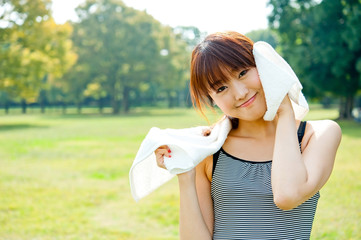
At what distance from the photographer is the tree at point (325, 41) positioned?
886 inches

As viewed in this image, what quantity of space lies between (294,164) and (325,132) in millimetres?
247

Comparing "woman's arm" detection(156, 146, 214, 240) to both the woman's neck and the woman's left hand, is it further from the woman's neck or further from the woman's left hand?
the woman's left hand

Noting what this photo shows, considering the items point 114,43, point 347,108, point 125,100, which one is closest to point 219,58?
point 347,108

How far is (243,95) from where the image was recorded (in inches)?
65.8

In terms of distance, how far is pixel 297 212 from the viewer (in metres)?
1.72

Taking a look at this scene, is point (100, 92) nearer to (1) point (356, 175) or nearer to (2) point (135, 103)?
(2) point (135, 103)

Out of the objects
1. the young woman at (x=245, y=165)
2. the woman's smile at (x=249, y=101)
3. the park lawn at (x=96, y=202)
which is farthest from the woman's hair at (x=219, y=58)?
the park lawn at (x=96, y=202)

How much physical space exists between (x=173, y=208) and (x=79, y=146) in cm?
882

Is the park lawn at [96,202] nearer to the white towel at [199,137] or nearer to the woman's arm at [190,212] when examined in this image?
the white towel at [199,137]

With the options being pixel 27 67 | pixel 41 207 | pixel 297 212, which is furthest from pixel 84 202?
pixel 27 67

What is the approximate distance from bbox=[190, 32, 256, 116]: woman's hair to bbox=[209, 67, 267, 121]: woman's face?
0.09ft

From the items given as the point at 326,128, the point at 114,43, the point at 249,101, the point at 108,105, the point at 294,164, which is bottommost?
the point at 108,105

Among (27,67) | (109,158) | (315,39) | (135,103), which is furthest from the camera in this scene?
(135,103)

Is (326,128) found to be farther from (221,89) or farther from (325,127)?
(221,89)
